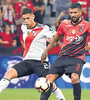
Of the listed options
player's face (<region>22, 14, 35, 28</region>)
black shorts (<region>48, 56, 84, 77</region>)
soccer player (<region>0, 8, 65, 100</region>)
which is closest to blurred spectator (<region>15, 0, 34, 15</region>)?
soccer player (<region>0, 8, 65, 100</region>)

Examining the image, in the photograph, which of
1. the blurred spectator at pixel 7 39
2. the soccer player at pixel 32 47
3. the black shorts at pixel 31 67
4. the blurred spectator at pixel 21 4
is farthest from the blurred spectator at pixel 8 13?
the black shorts at pixel 31 67

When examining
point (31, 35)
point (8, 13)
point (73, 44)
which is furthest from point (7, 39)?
point (73, 44)

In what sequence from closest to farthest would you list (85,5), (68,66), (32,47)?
(68,66)
(32,47)
(85,5)

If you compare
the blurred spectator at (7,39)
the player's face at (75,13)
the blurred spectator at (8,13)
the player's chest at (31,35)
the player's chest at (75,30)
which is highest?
the player's face at (75,13)

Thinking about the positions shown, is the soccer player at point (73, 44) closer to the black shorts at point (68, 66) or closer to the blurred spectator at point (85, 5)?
the black shorts at point (68, 66)

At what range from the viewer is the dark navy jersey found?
6.95m

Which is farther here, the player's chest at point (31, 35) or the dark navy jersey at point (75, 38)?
the player's chest at point (31, 35)

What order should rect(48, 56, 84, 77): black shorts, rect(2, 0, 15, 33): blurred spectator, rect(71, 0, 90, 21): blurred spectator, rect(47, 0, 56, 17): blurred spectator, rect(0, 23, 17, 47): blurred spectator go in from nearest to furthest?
rect(48, 56, 84, 77): black shorts
rect(0, 23, 17, 47): blurred spectator
rect(2, 0, 15, 33): blurred spectator
rect(71, 0, 90, 21): blurred spectator
rect(47, 0, 56, 17): blurred spectator

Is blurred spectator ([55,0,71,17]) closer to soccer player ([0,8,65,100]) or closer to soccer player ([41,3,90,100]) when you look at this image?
soccer player ([0,8,65,100])

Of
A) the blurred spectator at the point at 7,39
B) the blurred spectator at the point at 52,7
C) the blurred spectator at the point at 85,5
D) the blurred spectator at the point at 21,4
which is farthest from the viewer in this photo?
the blurred spectator at the point at 52,7

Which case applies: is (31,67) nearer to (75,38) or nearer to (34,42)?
(34,42)

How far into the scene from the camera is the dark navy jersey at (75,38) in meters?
6.95

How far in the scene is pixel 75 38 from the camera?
695 centimetres

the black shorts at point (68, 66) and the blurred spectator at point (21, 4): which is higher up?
the black shorts at point (68, 66)
